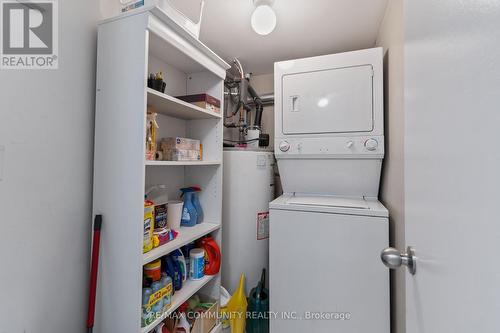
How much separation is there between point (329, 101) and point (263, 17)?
71 centimetres

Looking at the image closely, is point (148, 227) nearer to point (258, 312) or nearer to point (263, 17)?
point (258, 312)

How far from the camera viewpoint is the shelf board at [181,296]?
1.11 metres

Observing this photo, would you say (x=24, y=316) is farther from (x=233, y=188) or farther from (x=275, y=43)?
(x=275, y=43)

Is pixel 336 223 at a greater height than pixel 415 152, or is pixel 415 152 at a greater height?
pixel 415 152

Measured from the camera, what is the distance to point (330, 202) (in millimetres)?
1586

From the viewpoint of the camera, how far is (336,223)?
4.69 feet

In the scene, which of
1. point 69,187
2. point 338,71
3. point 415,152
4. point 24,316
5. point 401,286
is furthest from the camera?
point 338,71

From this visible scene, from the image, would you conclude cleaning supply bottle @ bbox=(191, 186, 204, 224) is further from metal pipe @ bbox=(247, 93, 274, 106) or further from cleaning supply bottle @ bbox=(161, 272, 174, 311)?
metal pipe @ bbox=(247, 93, 274, 106)

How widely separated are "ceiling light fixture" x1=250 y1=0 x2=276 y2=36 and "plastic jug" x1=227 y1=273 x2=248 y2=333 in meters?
1.77

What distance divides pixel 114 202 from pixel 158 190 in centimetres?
40

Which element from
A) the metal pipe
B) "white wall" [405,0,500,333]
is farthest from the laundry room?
the metal pipe

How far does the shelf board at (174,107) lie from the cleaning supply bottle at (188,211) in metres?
0.53

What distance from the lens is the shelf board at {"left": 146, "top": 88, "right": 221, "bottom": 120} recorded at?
1.17 metres

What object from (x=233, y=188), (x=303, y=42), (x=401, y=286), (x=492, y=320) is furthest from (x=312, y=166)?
(x=492, y=320)
